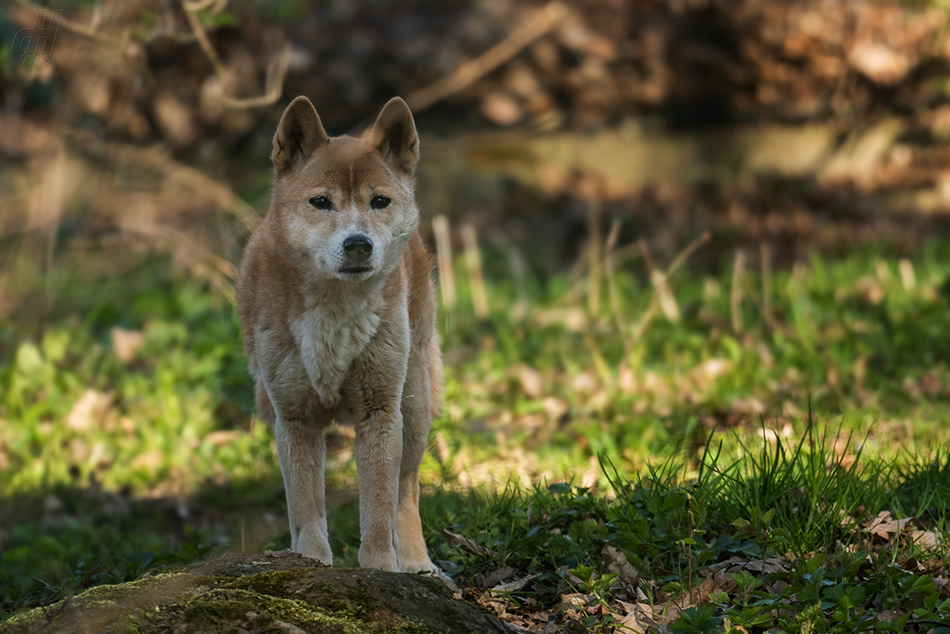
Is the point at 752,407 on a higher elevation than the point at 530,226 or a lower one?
lower

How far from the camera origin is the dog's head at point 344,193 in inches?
134

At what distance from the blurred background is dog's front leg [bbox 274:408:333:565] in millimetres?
506

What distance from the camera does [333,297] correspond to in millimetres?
3598

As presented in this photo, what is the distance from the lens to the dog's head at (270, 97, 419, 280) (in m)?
3.42

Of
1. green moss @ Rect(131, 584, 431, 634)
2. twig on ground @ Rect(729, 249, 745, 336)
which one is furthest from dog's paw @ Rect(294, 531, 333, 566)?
twig on ground @ Rect(729, 249, 745, 336)

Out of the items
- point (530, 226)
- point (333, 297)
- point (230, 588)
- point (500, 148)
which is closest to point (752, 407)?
point (333, 297)

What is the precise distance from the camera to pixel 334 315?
3596mm

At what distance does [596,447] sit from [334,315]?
236 centimetres

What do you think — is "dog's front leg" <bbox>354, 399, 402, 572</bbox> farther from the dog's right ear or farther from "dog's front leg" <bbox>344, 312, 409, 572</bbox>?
the dog's right ear

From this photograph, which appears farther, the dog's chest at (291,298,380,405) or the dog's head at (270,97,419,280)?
the dog's chest at (291,298,380,405)

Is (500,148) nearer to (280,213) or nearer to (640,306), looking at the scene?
(640,306)

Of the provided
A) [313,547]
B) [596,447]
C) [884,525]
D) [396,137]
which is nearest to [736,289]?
[596,447]

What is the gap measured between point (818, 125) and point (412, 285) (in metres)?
8.45

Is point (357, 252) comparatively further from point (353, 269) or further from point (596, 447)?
point (596, 447)
